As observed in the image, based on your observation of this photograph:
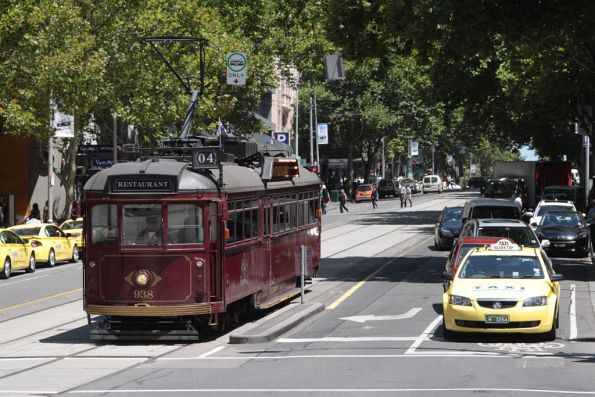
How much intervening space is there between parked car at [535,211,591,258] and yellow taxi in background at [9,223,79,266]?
52.7ft

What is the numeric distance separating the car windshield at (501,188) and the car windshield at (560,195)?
3.76 metres

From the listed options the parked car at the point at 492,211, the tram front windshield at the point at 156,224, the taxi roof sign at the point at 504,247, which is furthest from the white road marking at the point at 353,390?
the parked car at the point at 492,211

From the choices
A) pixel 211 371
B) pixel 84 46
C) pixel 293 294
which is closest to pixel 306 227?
pixel 293 294

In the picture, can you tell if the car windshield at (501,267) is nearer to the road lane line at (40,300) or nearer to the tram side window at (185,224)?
the tram side window at (185,224)

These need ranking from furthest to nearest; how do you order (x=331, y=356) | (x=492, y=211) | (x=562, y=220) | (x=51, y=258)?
(x=51, y=258), (x=562, y=220), (x=492, y=211), (x=331, y=356)

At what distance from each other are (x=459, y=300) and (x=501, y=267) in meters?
1.48

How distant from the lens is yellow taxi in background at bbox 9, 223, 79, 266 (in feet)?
122

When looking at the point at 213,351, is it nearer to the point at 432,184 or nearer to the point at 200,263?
the point at 200,263

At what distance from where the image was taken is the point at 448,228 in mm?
38531

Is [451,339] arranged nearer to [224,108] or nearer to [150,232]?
[150,232]

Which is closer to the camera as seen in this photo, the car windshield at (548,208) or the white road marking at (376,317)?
the white road marking at (376,317)

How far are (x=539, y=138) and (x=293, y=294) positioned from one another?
49668mm

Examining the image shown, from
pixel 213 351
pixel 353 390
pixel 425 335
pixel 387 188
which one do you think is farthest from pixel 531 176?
pixel 353 390

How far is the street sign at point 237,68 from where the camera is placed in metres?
49.9
